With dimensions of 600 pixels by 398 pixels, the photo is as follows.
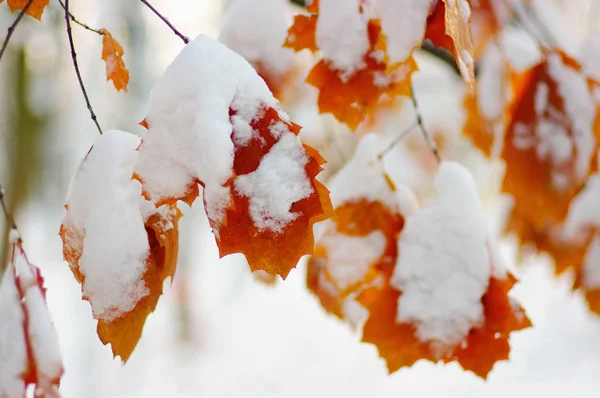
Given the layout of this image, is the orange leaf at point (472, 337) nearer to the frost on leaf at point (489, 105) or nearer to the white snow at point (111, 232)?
the white snow at point (111, 232)

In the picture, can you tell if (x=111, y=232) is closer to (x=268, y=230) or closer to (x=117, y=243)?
(x=117, y=243)

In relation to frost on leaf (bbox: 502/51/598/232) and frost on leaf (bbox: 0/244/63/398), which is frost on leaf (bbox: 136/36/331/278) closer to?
frost on leaf (bbox: 0/244/63/398)

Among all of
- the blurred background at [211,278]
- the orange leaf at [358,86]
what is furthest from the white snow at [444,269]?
the blurred background at [211,278]

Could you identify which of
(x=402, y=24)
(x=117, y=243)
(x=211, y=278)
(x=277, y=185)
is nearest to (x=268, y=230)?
(x=277, y=185)

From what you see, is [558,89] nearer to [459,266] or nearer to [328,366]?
[459,266]

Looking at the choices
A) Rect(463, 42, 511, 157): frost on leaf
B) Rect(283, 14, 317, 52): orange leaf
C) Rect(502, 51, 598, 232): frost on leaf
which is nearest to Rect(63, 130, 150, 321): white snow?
Rect(283, 14, 317, 52): orange leaf
